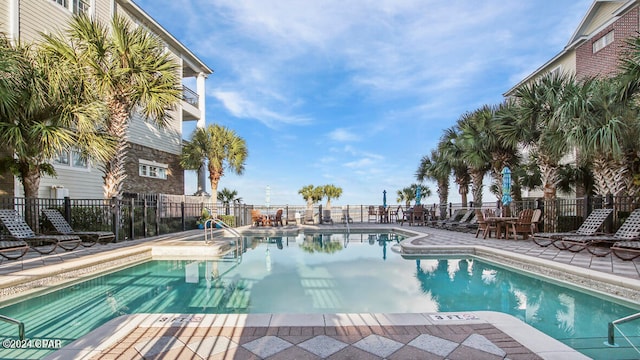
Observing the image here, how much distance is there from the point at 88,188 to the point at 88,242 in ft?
17.3

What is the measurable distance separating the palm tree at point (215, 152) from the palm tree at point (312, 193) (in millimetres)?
6663

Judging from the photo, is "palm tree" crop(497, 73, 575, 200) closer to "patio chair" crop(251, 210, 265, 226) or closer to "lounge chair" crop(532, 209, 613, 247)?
"lounge chair" crop(532, 209, 613, 247)

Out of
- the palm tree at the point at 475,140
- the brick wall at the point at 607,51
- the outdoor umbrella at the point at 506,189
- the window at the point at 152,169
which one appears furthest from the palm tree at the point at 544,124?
the window at the point at 152,169

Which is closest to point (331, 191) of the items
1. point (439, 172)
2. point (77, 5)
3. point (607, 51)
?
point (439, 172)

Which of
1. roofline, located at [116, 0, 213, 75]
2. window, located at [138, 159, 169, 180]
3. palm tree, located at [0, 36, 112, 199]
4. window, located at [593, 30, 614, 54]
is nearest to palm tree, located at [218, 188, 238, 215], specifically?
window, located at [138, 159, 169, 180]

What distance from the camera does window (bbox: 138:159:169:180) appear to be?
594 inches

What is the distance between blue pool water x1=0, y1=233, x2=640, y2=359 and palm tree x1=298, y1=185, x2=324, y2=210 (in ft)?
50.3

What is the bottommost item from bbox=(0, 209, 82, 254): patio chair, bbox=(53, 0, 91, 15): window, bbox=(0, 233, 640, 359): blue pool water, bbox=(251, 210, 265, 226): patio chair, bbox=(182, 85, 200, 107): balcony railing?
bbox=(0, 233, 640, 359): blue pool water

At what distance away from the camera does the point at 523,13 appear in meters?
12.9

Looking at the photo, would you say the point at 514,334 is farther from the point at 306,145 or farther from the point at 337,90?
the point at 306,145

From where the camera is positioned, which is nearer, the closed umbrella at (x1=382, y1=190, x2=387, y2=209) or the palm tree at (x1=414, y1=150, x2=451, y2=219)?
the palm tree at (x1=414, y1=150, x2=451, y2=219)

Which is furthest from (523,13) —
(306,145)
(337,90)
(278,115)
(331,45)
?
(306,145)

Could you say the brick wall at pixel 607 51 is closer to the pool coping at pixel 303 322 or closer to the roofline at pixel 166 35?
the pool coping at pixel 303 322

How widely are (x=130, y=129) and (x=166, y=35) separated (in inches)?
225
